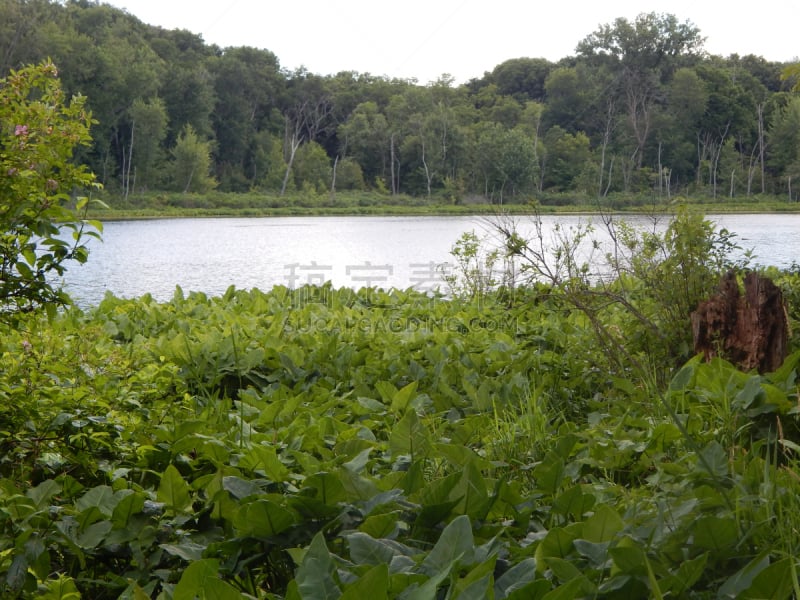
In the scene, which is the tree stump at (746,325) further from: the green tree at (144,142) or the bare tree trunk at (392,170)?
the bare tree trunk at (392,170)

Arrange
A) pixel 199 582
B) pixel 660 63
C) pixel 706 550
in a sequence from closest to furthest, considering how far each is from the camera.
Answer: pixel 199 582 → pixel 706 550 → pixel 660 63

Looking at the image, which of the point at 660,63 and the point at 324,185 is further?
the point at 324,185

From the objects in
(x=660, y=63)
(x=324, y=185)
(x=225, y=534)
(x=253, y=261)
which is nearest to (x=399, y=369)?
(x=225, y=534)

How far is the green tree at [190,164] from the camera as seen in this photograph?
41.8 m

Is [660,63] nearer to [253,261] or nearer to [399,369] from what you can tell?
[253,261]

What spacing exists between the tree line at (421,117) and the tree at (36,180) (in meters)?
13.3

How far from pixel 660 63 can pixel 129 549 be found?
28198mm

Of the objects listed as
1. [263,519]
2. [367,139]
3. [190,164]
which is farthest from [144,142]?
[263,519]

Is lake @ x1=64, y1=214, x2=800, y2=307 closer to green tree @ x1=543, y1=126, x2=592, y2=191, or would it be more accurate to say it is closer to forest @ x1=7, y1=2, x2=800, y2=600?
forest @ x1=7, y1=2, x2=800, y2=600

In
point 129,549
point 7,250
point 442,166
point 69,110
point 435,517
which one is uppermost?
point 442,166

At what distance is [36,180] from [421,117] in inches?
1777

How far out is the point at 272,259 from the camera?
16125 millimetres

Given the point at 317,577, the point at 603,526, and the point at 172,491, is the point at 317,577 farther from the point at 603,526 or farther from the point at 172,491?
the point at 172,491

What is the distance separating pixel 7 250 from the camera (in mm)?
2297
